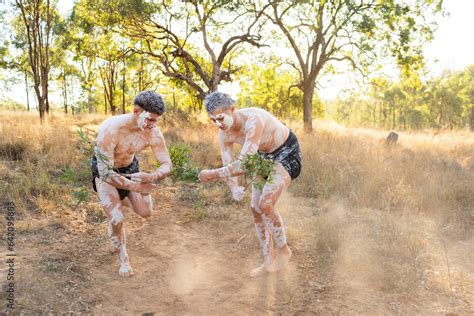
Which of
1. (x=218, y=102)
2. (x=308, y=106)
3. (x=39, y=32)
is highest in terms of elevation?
(x=39, y=32)

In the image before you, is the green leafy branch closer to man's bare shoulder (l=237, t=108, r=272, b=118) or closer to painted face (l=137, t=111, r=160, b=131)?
painted face (l=137, t=111, r=160, b=131)

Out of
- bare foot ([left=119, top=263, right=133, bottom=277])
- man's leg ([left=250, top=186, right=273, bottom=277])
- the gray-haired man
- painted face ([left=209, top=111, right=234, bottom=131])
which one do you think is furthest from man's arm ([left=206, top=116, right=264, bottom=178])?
bare foot ([left=119, top=263, right=133, bottom=277])

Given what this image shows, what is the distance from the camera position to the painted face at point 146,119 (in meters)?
3.56

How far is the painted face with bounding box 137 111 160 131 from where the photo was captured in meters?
3.56

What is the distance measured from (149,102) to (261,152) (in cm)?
120

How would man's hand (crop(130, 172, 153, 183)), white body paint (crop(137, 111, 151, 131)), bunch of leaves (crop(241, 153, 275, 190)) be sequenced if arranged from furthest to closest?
man's hand (crop(130, 172, 153, 183)), white body paint (crop(137, 111, 151, 131)), bunch of leaves (crop(241, 153, 275, 190))

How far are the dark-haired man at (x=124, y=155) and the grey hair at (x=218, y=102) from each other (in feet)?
1.48

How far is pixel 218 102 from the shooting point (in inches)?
136

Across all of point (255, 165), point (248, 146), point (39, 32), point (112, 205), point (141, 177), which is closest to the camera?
point (255, 165)

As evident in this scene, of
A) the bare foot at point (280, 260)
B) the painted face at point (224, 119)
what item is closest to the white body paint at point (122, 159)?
the painted face at point (224, 119)

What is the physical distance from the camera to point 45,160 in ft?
23.5

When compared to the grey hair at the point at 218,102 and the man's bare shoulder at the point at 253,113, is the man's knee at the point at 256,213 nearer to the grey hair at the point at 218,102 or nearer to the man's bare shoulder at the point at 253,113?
the man's bare shoulder at the point at 253,113

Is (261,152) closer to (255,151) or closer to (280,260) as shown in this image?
(255,151)

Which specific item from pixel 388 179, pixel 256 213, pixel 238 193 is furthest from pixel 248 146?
pixel 388 179
